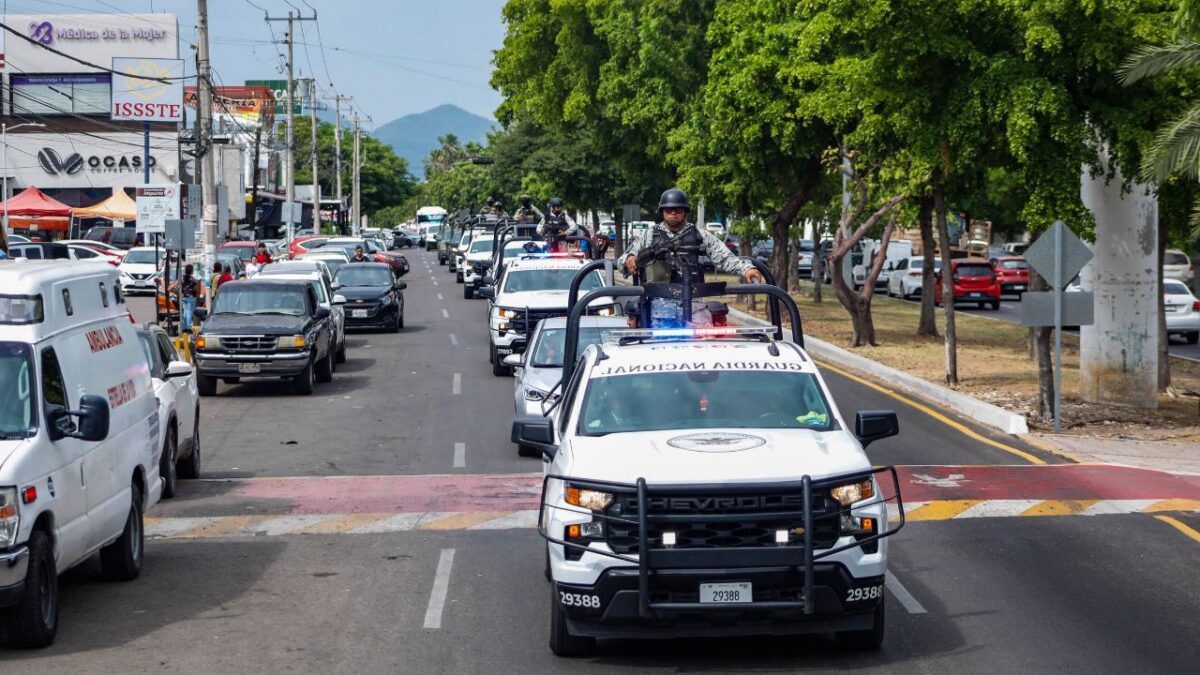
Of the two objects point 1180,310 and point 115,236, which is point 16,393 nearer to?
point 1180,310

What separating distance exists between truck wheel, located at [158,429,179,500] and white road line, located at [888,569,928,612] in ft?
24.0

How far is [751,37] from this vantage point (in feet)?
106

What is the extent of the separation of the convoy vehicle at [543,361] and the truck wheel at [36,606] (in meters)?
8.66

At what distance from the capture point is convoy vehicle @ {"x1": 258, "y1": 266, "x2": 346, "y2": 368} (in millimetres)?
27062

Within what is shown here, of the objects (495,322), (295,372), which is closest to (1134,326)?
(495,322)

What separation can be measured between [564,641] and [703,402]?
67.9 inches

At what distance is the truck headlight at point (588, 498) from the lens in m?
8.44

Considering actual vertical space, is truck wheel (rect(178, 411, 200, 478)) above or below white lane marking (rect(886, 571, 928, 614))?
above

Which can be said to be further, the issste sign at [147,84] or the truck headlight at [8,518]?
the issste sign at [147,84]

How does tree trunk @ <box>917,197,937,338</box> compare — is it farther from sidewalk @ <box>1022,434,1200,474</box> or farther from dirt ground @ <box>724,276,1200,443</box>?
sidewalk @ <box>1022,434,1200,474</box>

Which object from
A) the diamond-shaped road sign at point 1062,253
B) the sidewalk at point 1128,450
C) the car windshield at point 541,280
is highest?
the diamond-shaped road sign at point 1062,253

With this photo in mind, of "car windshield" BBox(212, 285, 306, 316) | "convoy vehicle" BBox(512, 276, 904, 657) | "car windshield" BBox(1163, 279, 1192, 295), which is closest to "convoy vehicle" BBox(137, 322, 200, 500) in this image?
"convoy vehicle" BBox(512, 276, 904, 657)

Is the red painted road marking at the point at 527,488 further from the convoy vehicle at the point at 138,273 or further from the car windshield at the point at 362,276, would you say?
the convoy vehicle at the point at 138,273

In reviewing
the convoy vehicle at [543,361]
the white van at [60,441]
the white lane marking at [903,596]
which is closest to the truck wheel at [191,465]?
the convoy vehicle at [543,361]
